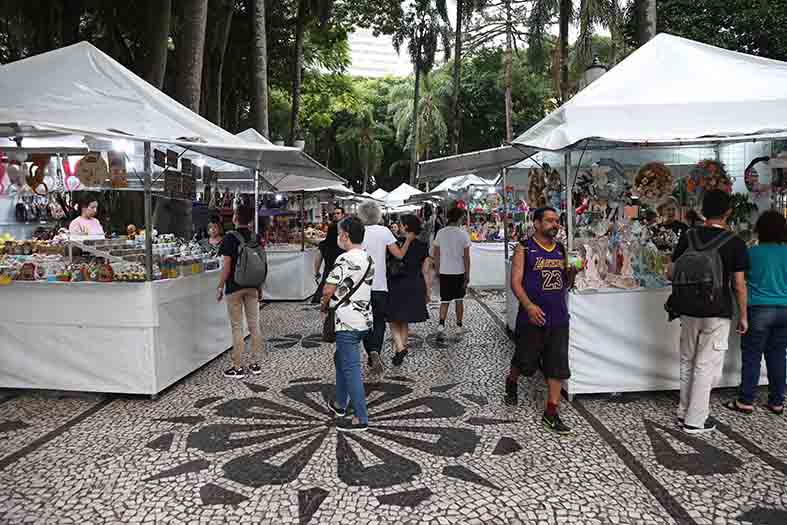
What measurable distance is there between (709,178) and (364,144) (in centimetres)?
3627

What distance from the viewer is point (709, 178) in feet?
17.4

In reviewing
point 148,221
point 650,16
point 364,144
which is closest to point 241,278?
point 148,221

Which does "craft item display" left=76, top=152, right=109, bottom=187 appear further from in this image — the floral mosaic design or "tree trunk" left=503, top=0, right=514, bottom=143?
"tree trunk" left=503, top=0, right=514, bottom=143

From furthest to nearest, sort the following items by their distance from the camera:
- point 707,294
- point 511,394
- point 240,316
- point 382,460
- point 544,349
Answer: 1. point 240,316
2. point 511,394
3. point 544,349
4. point 707,294
5. point 382,460

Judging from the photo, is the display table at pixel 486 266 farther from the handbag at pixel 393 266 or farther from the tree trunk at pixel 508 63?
the tree trunk at pixel 508 63

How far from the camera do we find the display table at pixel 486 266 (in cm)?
1195

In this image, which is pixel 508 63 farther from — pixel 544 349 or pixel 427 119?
pixel 544 349

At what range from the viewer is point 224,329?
6.27m

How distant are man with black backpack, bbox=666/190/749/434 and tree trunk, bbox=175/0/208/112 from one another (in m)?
7.13

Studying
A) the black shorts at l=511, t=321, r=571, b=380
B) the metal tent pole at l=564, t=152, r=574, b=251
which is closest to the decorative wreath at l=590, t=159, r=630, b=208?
the metal tent pole at l=564, t=152, r=574, b=251

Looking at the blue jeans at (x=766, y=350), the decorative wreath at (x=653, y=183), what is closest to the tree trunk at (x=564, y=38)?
the decorative wreath at (x=653, y=183)

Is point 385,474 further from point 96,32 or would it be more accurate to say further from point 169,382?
point 96,32

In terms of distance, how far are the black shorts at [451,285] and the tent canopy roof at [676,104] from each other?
237 cm

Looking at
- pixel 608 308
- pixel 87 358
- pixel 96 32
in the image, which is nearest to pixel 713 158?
pixel 608 308
